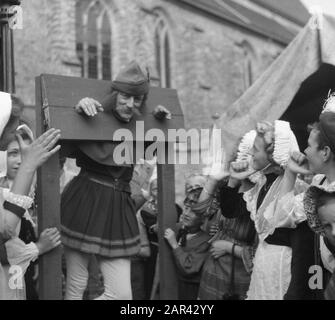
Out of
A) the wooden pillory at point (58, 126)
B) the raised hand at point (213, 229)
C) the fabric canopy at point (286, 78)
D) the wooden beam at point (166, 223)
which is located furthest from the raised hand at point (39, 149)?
the fabric canopy at point (286, 78)

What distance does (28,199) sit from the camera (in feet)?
8.48

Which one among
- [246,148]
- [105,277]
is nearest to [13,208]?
[105,277]

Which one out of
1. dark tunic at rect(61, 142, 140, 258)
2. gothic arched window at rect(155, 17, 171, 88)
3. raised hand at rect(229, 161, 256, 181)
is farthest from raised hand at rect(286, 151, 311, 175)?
gothic arched window at rect(155, 17, 171, 88)

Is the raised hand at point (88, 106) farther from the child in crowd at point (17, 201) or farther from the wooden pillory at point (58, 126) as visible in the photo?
the child in crowd at point (17, 201)

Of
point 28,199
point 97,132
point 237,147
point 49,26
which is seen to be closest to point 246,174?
point 237,147

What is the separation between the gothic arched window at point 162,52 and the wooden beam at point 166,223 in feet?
44.1

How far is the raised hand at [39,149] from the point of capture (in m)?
2.69

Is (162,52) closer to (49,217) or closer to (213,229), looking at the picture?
(213,229)

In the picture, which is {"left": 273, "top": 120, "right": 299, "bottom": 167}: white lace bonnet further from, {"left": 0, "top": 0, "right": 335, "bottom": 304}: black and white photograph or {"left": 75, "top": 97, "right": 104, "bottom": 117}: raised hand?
{"left": 75, "top": 97, "right": 104, "bottom": 117}: raised hand

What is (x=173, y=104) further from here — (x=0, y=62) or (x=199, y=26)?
(x=199, y=26)

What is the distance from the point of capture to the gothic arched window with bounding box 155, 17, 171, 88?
16.8 metres

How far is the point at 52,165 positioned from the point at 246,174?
4.44 feet

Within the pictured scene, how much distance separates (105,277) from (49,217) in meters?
0.59
